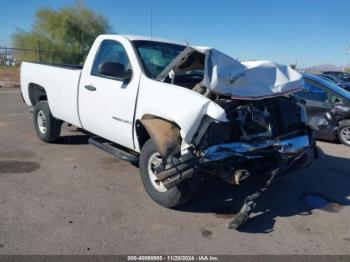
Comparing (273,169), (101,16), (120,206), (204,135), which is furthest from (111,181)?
(101,16)

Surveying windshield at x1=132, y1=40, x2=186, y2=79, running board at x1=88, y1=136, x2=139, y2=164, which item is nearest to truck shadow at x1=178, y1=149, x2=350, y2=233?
running board at x1=88, y1=136, x2=139, y2=164

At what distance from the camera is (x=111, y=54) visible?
5.57 m

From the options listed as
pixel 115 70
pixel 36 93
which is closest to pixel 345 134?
pixel 115 70

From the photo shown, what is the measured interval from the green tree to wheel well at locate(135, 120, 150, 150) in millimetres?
29136

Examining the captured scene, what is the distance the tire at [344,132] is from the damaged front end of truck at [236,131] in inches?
165

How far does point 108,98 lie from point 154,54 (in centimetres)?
93

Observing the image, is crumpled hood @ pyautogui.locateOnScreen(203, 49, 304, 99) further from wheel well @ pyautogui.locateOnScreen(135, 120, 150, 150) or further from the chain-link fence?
the chain-link fence

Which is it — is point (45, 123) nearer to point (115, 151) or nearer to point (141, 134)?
point (115, 151)

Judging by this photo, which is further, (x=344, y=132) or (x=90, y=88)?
(x=344, y=132)

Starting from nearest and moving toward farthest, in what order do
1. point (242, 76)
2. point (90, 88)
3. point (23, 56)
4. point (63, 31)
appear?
point (242, 76) < point (90, 88) < point (23, 56) < point (63, 31)

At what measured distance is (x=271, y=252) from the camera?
362 cm

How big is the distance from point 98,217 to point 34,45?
33.1 meters

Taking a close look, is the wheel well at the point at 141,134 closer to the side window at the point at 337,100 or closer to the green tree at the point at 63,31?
the side window at the point at 337,100

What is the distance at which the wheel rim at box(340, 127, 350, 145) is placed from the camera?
8.51 m
